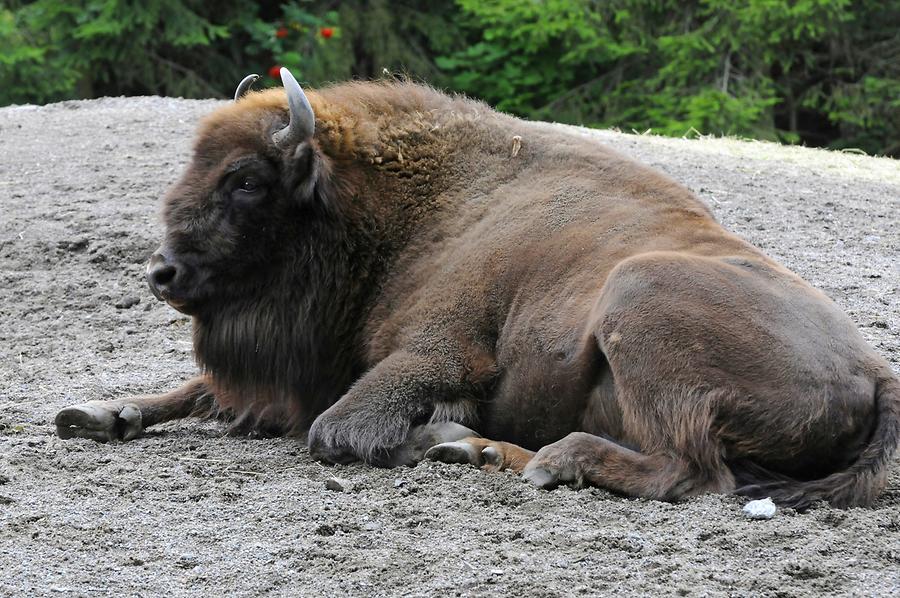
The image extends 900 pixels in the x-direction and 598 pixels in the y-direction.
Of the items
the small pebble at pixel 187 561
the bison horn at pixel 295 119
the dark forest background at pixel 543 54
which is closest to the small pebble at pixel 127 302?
the bison horn at pixel 295 119

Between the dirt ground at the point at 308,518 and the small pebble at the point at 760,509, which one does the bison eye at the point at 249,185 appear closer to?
the dirt ground at the point at 308,518

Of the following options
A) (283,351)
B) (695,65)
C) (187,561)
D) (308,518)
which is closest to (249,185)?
(283,351)

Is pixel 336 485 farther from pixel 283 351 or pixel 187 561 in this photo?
pixel 283 351

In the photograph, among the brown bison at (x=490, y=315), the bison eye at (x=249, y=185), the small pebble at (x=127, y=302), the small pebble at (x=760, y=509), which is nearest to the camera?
the small pebble at (x=760, y=509)

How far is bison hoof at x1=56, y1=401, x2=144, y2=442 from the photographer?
4.97 metres

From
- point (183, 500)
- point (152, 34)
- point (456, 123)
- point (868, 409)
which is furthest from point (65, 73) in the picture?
point (868, 409)

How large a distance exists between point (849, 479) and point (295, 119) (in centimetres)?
262

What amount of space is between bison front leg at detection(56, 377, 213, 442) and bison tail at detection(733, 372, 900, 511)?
2601 mm

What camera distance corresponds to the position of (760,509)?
12.3 feet

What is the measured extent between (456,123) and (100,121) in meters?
6.76

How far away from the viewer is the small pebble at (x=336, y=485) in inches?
167

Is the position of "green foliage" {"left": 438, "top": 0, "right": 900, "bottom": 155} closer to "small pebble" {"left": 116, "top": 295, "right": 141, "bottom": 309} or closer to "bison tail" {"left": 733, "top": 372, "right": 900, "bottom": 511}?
"small pebble" {"left": 116, "top": 295, "right": 141, "bottom": 309}

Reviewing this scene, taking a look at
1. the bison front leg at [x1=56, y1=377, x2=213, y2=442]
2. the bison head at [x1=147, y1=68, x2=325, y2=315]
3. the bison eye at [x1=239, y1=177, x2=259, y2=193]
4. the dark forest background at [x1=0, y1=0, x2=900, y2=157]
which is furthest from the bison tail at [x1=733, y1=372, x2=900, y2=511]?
the dark forest background at [x1=0, y1=0, x2=900, y2=157]

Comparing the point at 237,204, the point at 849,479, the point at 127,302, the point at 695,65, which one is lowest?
the point at 127,302
